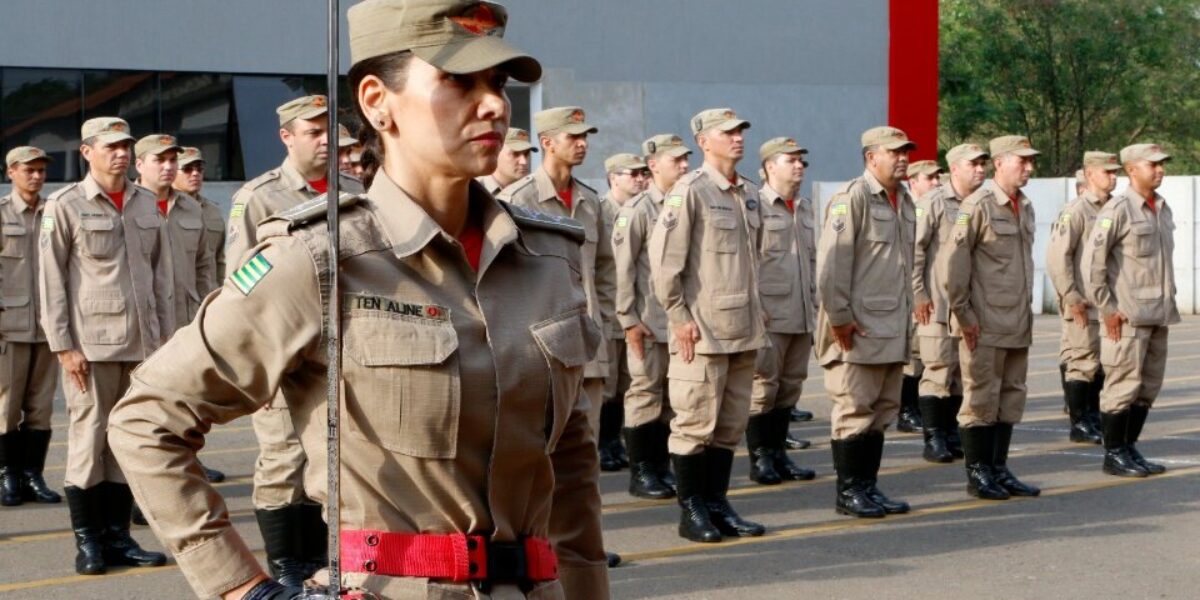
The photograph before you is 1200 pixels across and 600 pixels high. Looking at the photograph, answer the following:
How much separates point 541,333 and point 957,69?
39.5 metres

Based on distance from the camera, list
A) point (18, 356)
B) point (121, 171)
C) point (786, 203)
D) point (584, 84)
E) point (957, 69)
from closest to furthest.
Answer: point (121, 171), point (18, 356), point (786, 203), point (584, 84), point (957, 69)

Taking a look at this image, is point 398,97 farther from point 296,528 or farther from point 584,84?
point 584,84

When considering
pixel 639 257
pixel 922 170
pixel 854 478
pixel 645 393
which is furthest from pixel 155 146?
pixel 922 170

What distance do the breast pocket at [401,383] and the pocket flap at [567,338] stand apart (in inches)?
7.1

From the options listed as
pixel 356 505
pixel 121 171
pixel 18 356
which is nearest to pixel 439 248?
pixel 356 505

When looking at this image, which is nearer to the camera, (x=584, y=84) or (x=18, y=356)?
(x=18, y=356)

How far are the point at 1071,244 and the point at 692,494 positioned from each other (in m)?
4.83

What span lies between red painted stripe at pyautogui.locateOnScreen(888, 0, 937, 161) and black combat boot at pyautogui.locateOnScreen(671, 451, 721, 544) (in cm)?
1989

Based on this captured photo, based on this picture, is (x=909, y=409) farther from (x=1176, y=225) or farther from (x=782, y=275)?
(x=1176, y=225)

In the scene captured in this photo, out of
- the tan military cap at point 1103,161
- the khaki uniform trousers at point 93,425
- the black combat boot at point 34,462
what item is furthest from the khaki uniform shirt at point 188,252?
the tan military cap at point 1103,161

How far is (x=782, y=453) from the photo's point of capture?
11.3 metres

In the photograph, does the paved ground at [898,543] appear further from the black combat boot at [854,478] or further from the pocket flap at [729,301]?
the pocket flap at [729,301]

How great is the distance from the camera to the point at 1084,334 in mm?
13094

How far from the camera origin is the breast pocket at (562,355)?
2881 millimetres
